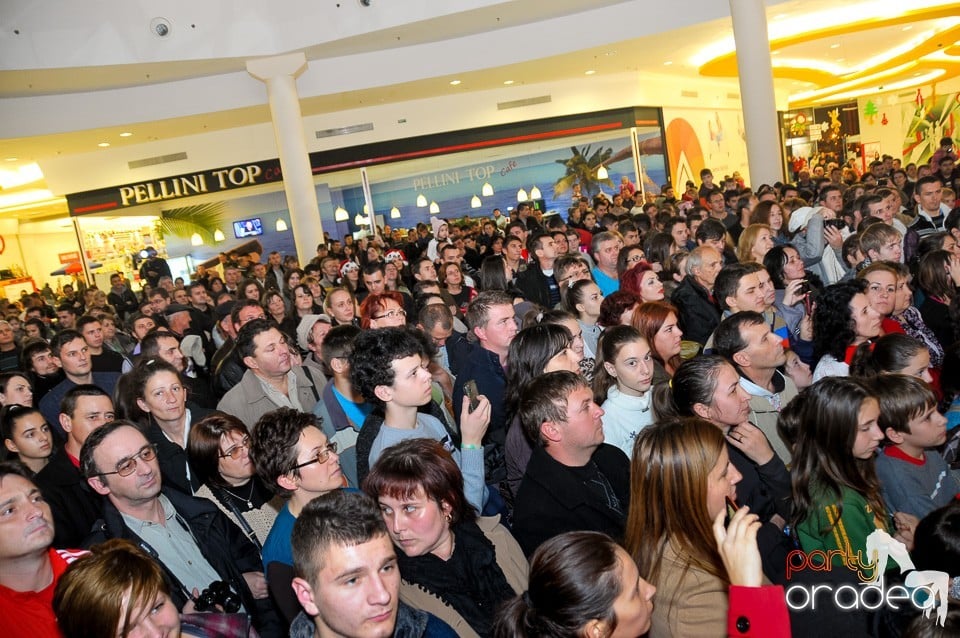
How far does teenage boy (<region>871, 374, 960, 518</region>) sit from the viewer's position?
2.92 meters

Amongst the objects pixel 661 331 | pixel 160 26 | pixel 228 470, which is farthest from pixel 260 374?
pixel 160 26

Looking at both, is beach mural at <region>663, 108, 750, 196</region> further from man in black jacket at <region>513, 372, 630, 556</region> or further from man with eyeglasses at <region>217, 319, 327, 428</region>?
man in black jacket at <region>513, 372, 630, 556</region>

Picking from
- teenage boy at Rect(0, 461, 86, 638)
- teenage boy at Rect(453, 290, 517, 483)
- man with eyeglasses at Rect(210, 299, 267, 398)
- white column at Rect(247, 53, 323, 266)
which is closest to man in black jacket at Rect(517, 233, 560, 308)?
man with eyeglasses at Rect(210, 299, 267, 398)

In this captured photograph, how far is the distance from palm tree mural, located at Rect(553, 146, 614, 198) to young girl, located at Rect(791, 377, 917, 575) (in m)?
15.9

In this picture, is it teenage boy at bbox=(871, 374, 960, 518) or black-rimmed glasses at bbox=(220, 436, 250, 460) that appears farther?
black-rimmed glasses at bbox=(220, 436, 250, 460)

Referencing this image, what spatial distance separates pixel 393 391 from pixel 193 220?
15727mm

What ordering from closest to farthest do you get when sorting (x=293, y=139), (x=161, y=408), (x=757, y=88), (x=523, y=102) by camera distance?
1. (x=161, y=408)
2. (x=757, y=88)
3. (x=293, y=139)
4. (x=523, y=102)

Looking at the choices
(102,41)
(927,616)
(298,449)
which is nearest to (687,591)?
(927,616)

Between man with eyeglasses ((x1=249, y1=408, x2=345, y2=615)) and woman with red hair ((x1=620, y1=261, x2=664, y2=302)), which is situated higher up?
woman with red hair ((x1=620, y1=261, x2=664, y2=302))

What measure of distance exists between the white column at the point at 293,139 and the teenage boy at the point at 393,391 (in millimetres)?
11048

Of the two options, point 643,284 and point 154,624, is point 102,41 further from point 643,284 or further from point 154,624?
point 154,624

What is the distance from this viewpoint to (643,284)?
17.2 ft

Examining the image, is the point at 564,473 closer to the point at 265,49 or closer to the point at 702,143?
the point at 265,49
